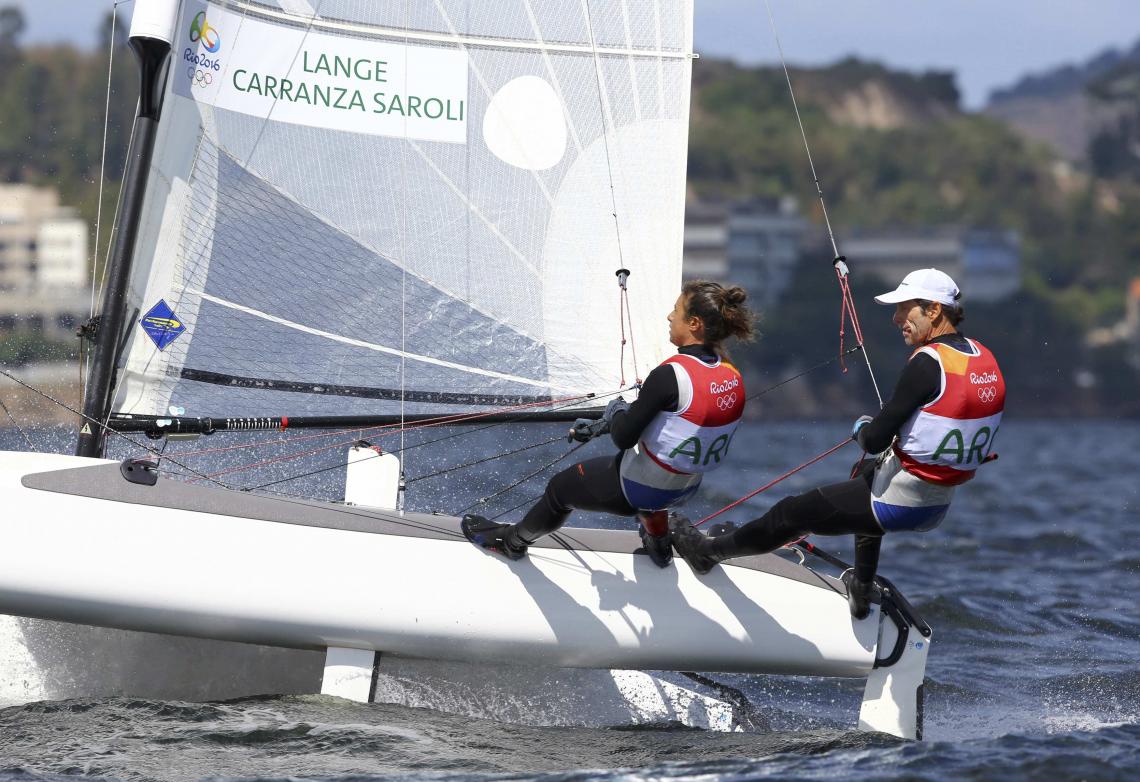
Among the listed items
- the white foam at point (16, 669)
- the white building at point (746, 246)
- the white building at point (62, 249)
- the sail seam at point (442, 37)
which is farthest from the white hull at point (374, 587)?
the white building at point (746, 246)

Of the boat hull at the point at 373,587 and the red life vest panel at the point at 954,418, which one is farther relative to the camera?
the boat hull at the point at 373,587

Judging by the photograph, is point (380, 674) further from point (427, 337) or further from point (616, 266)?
point (616, 266)

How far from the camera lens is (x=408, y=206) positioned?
522cm

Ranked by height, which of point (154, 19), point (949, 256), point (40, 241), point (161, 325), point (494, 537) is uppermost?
point (949, 256)

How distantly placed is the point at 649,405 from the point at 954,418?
0.82 metres

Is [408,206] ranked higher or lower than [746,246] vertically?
lower

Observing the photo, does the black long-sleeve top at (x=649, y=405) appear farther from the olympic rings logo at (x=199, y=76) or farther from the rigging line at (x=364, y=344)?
the olympic rings logo at (x=199, y=76)

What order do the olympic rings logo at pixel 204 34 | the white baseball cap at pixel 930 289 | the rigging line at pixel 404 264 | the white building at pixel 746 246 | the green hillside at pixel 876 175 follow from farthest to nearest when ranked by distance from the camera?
the white building at pixel 746 246 → the green hillside at pixel 876 175 → the rigging line at pixel 404 264 → the olympic rings logo at pixel 204 34 → the white baseball cap at pixel 930 289

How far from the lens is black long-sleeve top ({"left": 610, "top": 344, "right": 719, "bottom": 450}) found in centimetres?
405

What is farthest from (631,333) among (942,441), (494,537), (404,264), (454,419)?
(942,441)

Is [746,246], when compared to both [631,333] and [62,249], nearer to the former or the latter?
[62,249]

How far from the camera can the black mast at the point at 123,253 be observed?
191 inches

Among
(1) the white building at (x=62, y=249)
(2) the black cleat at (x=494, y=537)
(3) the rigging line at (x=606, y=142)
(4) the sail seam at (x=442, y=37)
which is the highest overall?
(1) the white building at (x=62, y=249)

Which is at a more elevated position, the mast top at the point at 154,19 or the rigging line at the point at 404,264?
the mast top at the point at 154,19
